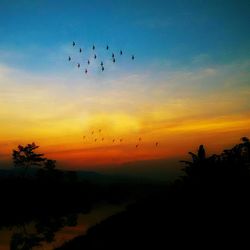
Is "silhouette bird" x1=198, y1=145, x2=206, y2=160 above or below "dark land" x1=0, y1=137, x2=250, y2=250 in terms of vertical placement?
above

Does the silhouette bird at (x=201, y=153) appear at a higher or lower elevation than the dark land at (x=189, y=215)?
higher

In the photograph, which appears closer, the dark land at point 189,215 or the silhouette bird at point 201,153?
the dark land at point 189,215

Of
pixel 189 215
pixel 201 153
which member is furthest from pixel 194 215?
pixel 201 153

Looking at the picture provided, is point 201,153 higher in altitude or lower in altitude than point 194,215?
higher

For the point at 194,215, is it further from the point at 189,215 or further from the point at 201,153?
the point at 201,153

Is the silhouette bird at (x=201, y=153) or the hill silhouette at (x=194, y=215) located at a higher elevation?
the silhouette bird at (x=201, y=153)

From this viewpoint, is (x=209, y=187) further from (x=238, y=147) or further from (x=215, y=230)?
(x=238, y=147)

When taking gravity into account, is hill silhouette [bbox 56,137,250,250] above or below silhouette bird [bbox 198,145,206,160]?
below

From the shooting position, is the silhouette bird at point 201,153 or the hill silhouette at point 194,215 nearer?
the hill silhouette at point 194,215

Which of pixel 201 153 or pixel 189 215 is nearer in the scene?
pixel 189 215

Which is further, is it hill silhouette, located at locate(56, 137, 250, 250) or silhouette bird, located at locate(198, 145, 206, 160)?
silhouette bird, located at locate(198, 145, 206, 160)

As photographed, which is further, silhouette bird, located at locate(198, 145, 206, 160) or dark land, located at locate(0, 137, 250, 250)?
silhouette bird, located at locate(198, 145, 206, 160)

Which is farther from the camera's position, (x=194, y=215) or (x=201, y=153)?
(x=201, y=153)

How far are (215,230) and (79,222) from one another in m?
19.9
